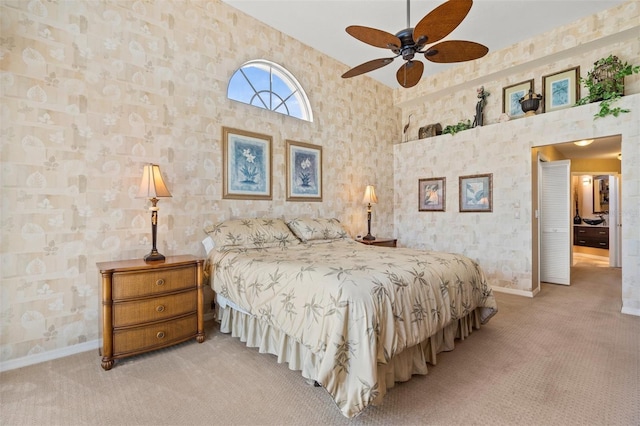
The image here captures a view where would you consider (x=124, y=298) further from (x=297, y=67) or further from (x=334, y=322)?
(x=297, y=67)

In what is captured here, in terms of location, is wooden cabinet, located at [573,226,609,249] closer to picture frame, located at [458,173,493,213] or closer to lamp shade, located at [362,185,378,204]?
picture frame, located at [458,173,493,213]

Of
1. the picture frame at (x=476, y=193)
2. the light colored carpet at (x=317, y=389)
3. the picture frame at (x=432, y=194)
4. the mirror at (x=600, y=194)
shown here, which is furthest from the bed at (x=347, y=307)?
the mirror at (x=600, y=194)

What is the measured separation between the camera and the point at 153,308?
7.79 feet

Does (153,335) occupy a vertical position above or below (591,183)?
below

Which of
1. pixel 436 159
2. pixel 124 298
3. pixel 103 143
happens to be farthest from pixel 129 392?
pixel 436 159

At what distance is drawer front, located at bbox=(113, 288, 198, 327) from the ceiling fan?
8.19ft

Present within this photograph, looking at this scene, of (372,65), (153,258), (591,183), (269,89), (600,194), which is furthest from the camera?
(591,183)

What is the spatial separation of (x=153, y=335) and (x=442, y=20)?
3.12m

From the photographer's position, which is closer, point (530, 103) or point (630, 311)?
point (630, 311)

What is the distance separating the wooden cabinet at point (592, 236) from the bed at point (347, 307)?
6807 millimetres

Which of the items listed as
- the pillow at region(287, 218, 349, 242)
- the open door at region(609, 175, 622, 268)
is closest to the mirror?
the open door at region(609, 175, 622, 268)

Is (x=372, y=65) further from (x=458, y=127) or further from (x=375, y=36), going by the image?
(x=458, y=127)

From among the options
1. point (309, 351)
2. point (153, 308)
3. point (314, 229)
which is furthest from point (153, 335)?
point (314, 229)

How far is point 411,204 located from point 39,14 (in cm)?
518
